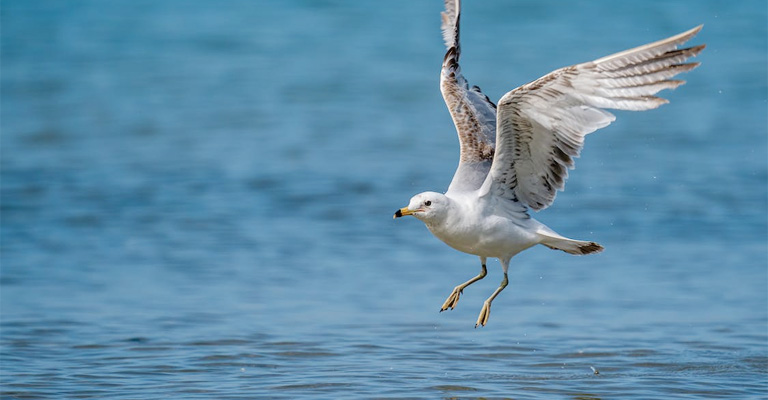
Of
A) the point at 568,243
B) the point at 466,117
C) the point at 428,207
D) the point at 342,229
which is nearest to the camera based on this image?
the point at 428,207

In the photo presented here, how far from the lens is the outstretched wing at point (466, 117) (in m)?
7.48

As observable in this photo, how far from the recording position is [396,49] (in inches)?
905

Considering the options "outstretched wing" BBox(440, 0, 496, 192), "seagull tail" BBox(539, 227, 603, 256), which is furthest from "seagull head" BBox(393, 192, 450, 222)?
"seagull tail" BBox(539, 227, 603, 256)

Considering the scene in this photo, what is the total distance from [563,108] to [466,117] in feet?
4.90

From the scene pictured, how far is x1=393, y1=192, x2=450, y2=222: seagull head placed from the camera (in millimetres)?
6734

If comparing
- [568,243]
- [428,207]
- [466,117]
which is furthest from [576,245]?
[466,117]

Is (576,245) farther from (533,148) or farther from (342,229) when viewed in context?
(342,229)

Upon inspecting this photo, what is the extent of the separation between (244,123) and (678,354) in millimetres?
10927

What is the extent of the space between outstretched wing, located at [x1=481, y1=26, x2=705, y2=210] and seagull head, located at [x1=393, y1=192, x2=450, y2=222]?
36cm

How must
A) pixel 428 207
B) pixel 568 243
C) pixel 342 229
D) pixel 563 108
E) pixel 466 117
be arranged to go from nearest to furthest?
1. pixel 563 108
2. pixel 428 207
3. pixel 568 243
4. pixel 466 117
5. pixel 342 229

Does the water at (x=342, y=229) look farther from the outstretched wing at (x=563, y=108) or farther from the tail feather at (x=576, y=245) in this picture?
the outstretched wing at (x=563, y=108)

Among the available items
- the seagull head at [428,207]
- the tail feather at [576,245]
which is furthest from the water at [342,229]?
the seagull head at [428,207]

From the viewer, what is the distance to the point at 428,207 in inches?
266

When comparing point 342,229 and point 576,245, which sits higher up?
point 342,229
